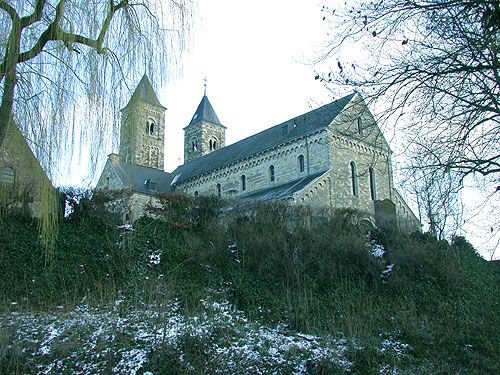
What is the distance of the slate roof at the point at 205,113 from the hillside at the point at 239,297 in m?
36.5

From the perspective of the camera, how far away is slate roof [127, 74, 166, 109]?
697 cm

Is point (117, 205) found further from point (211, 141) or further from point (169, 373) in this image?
point (211, 141)

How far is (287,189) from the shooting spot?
26953mm

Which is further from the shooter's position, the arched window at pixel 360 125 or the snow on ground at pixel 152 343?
the snow on ground at pixel 152 343

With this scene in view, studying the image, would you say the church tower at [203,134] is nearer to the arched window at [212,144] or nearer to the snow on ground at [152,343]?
the arched window at [212,144]

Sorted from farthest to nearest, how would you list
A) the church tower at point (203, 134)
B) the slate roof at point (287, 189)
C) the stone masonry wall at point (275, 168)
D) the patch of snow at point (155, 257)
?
the church tower at point (203, 134) → the stone masonry wall at point (275, 168) → the slate roof at point (287, 189) → the patch of snow at point (155, 257)

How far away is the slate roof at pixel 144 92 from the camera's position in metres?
6.97

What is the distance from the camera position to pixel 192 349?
9195 millimetres

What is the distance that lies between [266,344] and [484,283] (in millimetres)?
9942

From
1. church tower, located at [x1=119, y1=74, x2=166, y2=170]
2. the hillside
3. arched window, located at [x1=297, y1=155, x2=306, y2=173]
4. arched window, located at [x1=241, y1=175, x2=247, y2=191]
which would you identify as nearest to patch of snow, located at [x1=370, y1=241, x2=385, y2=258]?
the hillside

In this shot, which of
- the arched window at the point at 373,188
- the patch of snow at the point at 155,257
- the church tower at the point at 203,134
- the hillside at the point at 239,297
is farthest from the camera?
the church tower at the point at 203,134

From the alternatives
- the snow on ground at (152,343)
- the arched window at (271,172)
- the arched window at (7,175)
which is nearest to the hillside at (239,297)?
the snow on ground at (152,343)

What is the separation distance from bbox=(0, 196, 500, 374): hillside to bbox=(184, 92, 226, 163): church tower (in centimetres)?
3454

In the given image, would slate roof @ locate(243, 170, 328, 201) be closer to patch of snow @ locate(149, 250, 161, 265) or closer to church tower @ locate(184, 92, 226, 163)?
patch of snow @ locate(149, 250, 161, 265)
